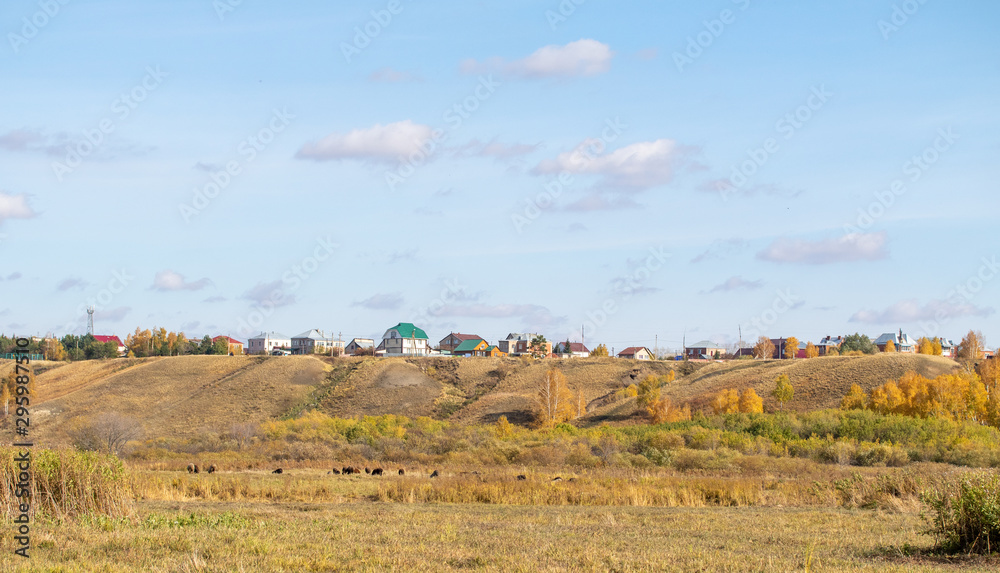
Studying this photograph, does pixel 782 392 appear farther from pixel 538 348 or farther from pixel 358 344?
pixel 358 344

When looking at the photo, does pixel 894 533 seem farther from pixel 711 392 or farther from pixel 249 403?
pixel 249 403

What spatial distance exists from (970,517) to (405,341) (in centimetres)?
13839

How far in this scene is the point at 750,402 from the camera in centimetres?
7794

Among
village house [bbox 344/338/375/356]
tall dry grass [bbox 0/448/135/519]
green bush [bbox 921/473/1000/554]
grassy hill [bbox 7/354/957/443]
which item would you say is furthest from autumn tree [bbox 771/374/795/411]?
village house [bbox 344/338/375/356]

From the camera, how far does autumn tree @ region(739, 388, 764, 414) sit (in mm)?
77312

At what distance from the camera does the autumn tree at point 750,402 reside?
254ft

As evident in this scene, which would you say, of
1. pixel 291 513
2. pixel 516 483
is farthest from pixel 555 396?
pixel 291 513

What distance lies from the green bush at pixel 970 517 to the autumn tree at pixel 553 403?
2564 inches

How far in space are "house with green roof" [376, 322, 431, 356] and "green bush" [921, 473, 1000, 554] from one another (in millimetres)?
134553

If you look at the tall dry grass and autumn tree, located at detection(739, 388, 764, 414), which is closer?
the tall dry grass

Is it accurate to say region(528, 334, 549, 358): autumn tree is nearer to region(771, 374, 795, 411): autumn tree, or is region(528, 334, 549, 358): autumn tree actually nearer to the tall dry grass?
region(771, 374, 795, 411): autumn tree

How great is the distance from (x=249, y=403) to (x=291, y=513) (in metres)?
74.9

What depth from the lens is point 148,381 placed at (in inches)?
4021

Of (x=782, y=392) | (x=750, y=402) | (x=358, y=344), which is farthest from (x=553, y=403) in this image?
(x=358, y=344)
